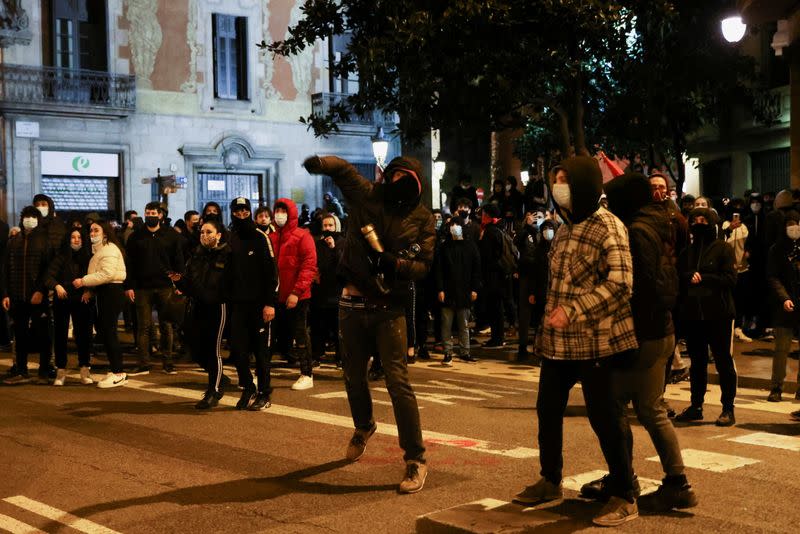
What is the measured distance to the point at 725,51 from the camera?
71.8 feet

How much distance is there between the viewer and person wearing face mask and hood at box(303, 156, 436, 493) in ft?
21.6

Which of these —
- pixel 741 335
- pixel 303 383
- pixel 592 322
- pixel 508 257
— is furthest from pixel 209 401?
pixel 741 335

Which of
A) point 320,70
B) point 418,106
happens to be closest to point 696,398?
point 418,106

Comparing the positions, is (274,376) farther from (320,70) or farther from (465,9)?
(320,70)

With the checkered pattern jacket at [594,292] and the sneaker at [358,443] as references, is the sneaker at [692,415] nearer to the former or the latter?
the sneaker at [358,443]

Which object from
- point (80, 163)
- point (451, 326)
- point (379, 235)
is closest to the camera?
point (379, 235)

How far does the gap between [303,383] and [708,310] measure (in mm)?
4301

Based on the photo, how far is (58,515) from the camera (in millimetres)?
6129

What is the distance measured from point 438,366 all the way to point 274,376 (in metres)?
2.23

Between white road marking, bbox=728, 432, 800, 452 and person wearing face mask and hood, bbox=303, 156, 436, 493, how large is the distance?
9.25 feet

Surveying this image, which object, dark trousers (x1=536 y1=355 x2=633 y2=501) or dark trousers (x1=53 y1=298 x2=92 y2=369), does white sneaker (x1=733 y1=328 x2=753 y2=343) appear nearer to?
dark trousers (x1=53 y1=298 x2=92 y2=369)

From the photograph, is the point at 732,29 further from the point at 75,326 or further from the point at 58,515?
the point at 58,515

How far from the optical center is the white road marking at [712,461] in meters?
7.21

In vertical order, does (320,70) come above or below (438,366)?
above
